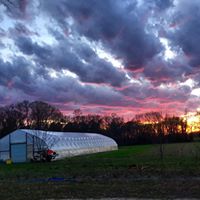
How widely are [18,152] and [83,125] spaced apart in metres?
69.1

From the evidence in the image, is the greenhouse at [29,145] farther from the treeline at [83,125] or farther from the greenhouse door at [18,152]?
the treeline at [83,125]

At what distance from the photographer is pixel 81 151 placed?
160 ft

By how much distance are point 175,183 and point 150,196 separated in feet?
11.1

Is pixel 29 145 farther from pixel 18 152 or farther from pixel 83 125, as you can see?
pixel 83 125

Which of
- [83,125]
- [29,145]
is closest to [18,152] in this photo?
[29,145]

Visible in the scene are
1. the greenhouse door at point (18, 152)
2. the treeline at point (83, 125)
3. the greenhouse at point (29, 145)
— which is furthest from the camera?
the treeline at point (83, 125)

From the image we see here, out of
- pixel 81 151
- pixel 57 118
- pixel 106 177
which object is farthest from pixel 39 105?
pixel 106 177

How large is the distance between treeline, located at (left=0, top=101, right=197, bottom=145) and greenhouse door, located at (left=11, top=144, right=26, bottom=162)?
150 feet

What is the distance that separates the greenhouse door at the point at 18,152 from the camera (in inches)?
1556

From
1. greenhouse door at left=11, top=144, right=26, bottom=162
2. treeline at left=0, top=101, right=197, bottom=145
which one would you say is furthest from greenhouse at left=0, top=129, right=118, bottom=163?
treeline at left=0, top=101, right=197, bottom=145

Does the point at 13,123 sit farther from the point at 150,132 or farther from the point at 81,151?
the point at 81,151

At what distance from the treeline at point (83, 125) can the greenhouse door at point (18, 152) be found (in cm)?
4568

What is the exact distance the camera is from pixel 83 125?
109m

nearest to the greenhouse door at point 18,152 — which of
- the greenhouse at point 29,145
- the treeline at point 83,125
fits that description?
the greenhouse at point 29,145
